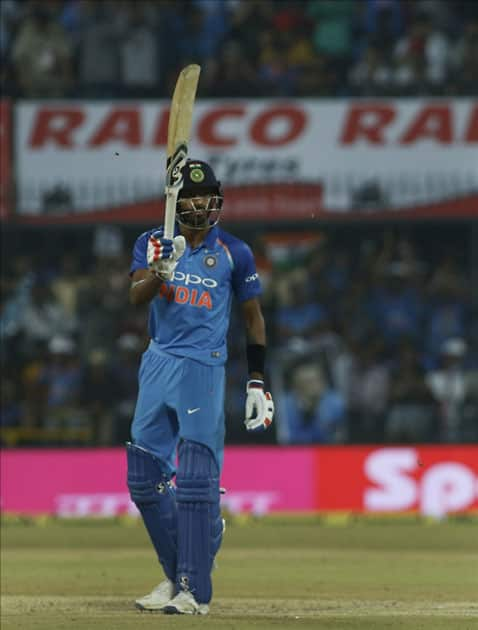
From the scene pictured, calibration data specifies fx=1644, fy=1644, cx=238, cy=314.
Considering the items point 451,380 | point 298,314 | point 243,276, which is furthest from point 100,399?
point 243,276

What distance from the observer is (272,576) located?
9617 mm

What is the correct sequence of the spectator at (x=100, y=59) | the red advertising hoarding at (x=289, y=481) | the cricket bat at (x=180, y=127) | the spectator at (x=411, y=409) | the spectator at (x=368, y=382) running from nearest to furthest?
the cricket bat at (x=180, y=127) → the red advertising hoarding at (x=289, y=481) → the spectator at (x=411, y=409) → the spectator at (x=368, y=382) → the spectator at (x=100, y=59)

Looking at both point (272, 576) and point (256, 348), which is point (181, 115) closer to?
point (256, 348)

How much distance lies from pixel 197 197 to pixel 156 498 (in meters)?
1.40

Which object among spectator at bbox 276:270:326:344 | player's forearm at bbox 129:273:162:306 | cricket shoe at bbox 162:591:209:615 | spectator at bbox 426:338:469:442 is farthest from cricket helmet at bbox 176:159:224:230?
spectator at bbox 276:270:326:344

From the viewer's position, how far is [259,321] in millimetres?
7727

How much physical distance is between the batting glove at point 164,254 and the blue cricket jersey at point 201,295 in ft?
1.28

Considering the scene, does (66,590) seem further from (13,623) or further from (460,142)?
(460,142)

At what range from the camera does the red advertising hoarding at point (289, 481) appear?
14445 mm

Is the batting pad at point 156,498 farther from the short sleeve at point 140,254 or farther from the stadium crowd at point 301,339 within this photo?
the stadium crowd at point 301,339

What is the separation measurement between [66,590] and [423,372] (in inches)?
308

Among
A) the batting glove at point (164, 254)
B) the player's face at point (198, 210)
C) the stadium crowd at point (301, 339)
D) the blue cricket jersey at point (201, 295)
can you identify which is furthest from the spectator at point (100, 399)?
the batting glove at point (164, 254)

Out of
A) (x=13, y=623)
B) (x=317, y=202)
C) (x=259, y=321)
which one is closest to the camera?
(x=13, y=623)

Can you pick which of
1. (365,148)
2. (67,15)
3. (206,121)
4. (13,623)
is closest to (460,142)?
(365,148)
